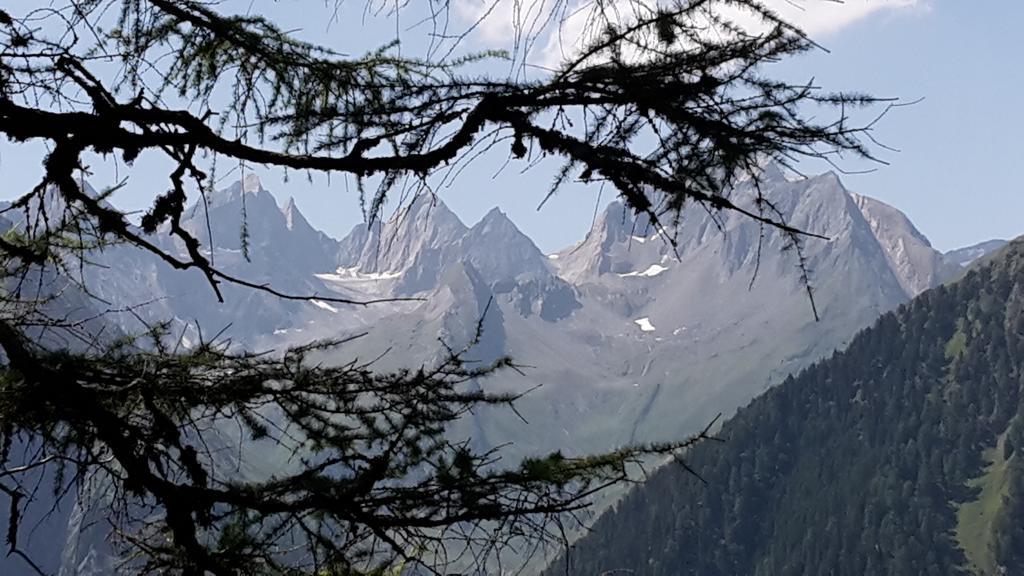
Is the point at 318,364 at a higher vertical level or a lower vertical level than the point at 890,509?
higher

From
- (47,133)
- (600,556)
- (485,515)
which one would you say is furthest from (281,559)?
(600,556)

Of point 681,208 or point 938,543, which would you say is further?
point 938,543

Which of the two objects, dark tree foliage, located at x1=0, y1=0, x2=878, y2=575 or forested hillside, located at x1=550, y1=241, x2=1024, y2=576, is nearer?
dark tree foliage, located at x1=0, y1=0, x2=878, y2=575

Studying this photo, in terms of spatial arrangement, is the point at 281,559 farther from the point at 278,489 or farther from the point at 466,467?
the point at 466,467

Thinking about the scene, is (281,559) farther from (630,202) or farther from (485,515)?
(630,202)

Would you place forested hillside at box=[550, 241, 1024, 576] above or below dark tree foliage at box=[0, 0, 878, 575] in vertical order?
below

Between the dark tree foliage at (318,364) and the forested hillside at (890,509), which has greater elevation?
the dark tree foliage at (318,364)

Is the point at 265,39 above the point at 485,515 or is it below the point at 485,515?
above

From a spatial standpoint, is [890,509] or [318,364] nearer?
[318,364]

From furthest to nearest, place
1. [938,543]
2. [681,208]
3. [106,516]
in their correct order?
[938,543] → [106,516] → [681,208]

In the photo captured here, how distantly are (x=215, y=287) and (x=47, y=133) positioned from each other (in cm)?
79

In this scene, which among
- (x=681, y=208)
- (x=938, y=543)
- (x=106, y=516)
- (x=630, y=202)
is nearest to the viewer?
(x=630, y=202)

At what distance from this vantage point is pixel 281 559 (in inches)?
150

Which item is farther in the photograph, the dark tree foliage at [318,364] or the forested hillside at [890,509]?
the forested hillside at [890,509]
